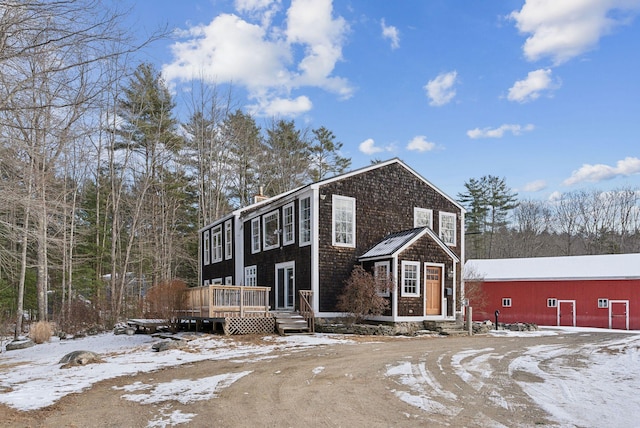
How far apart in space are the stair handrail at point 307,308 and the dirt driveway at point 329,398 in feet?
21.5

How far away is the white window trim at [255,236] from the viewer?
74.4ft

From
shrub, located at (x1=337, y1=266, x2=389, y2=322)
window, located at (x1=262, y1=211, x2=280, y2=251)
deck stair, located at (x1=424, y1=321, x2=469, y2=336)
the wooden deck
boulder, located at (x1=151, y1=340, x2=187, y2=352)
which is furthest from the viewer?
window, located at (x1=262, y1=211, x2=280, y2=251)

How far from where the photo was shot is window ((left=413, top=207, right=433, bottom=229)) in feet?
69.1

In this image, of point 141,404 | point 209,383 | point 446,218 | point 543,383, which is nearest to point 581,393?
point 543,383

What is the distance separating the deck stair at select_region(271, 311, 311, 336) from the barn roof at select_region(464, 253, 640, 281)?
1319 centimetres

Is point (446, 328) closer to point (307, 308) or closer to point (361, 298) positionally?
point (361, 298)

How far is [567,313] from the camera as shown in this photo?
84.8 ft

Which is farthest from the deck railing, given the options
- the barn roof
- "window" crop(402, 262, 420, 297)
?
the barn roof

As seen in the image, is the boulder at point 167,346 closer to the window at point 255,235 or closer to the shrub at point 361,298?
the shrub at point 361,298

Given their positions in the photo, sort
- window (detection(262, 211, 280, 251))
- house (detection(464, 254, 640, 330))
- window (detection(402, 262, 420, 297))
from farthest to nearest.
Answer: house (detection(464, 254, 640, 330)), window (detection(262, 211, 280, 251)), window (detection(402, 262, 420, 297))

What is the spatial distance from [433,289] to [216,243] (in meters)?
13.1

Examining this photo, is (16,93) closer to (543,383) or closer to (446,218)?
(543,383)

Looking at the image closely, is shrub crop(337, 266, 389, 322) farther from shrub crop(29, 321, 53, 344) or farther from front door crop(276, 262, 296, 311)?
shrub crop(29, 321, 53, 344)

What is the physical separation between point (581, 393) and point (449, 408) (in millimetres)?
2264
